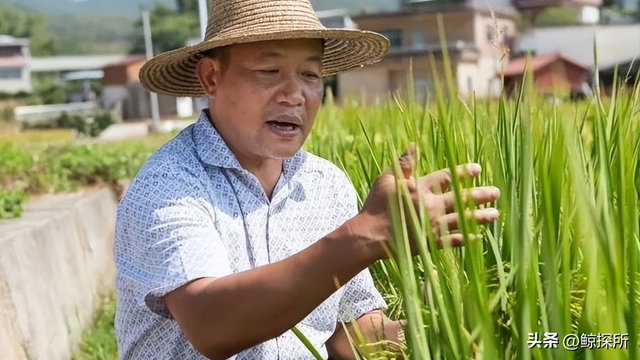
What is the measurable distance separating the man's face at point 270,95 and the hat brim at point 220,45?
0.03 m

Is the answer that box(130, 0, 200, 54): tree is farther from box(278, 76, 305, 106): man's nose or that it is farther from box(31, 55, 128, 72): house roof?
box(278, 76, 305, 106): man's nose

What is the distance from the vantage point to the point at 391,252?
108 centimetres

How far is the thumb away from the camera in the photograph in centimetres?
104

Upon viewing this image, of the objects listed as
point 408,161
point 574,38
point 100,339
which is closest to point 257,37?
point 408,161

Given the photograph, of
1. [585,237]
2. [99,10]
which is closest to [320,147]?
[585,237]

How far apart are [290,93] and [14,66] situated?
65.7m

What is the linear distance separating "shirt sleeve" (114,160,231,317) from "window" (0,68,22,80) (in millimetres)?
65844

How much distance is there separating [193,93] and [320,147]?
3.32ft

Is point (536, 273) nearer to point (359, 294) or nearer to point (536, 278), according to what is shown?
point (536, 278)

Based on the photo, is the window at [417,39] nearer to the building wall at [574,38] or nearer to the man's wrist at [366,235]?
the building wall at [574,38]

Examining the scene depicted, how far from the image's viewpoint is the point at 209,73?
156cm

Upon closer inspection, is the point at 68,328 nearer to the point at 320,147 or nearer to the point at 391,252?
the point at 320,147

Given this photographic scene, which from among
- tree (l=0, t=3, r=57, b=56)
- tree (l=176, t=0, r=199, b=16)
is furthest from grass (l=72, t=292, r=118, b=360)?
tree (l=0, t=3, r=57, b=56)

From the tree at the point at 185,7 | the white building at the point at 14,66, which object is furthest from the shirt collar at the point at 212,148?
the tree at the point at 185,7
